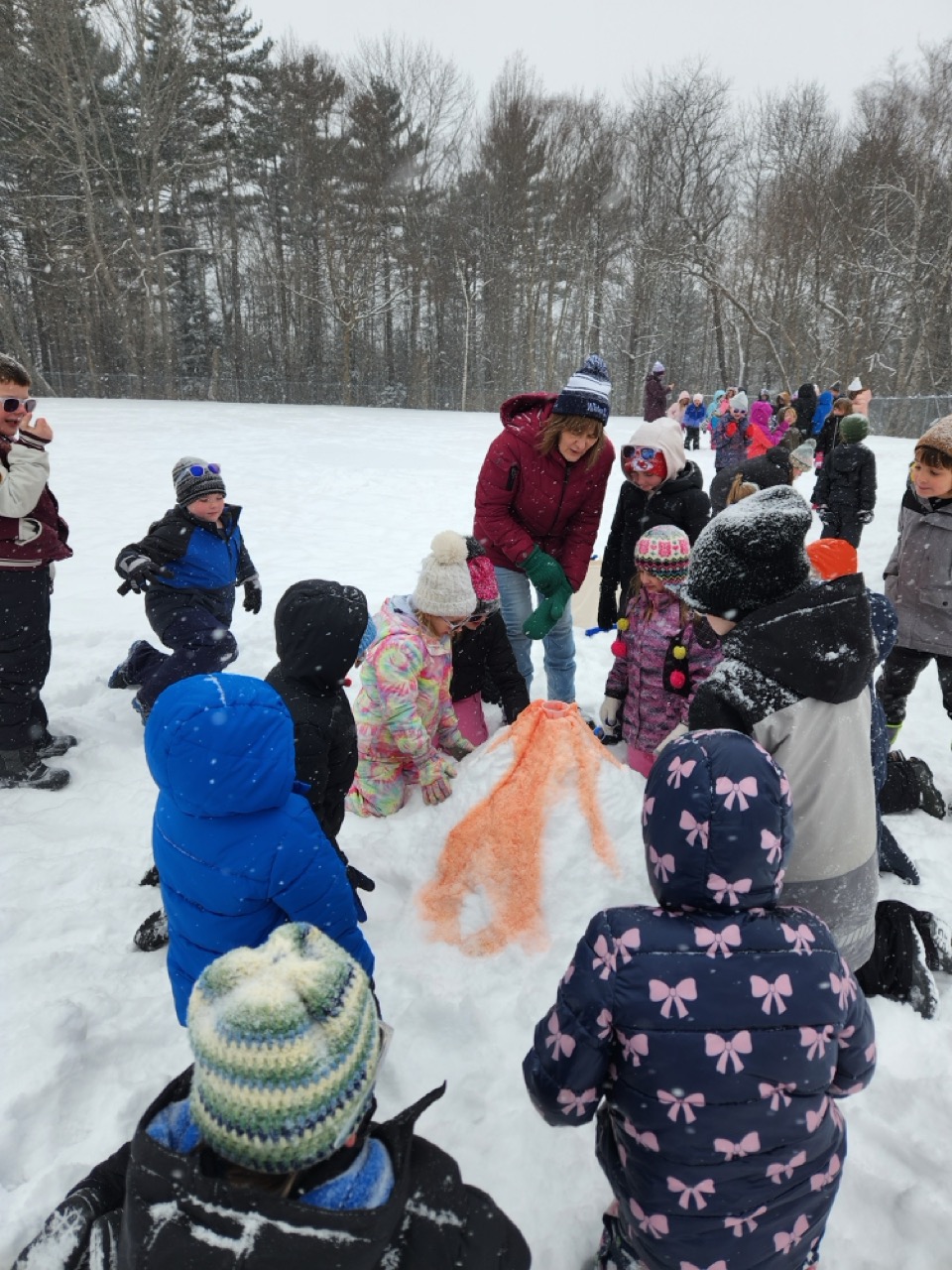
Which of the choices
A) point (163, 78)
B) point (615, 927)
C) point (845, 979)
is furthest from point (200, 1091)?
point (163, 78)

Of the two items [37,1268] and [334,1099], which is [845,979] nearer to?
[334,1099]

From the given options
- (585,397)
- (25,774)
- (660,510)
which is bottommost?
(25,774)

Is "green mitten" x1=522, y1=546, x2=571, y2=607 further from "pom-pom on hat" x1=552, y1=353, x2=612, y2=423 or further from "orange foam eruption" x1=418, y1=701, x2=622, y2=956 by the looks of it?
"orange foam eruption" x1=418, y1=701, x2=622, y2=956

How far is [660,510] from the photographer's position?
3.83 m

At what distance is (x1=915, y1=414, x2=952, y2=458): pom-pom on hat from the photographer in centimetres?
334

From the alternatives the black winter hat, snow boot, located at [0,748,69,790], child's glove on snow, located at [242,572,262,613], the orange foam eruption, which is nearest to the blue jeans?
the orange foam eruption

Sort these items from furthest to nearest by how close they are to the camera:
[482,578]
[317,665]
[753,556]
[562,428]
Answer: [482,578] < [562,428] < [317,665] < [753,556]

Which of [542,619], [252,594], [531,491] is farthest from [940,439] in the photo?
[252,594]

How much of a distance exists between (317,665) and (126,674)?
8.95 ft

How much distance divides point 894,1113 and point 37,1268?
2.18 m

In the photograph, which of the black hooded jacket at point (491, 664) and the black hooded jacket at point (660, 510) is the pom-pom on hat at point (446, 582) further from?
the black hooded jacket at point (660, 510)

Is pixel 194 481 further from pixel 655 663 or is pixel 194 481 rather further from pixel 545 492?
pixel 655 663

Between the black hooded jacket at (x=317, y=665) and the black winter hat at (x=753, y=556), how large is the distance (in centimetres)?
113

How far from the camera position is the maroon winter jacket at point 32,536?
3469 mm
